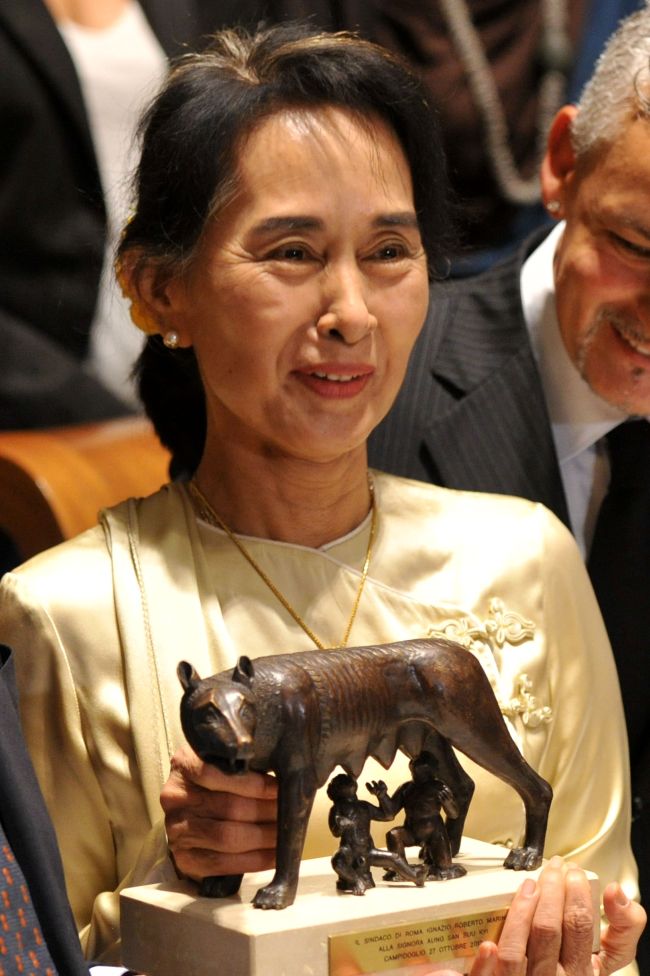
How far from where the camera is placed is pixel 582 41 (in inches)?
171

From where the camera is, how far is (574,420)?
2619 mm

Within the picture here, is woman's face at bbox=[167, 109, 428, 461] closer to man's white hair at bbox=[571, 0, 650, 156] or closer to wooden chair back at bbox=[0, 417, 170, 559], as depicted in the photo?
man's white hair at bbox=[571, 0, 650, 156]

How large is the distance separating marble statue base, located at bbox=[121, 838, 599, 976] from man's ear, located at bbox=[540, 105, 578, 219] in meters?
1.22

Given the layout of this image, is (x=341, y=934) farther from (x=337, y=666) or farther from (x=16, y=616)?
(x=16, y=616)

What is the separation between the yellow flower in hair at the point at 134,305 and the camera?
2066 millimetres

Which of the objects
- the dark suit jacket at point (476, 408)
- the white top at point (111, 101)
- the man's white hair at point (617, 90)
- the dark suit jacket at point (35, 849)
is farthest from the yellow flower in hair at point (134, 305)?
the white top at point (111, 101)

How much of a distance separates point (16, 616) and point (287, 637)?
0.99 feet

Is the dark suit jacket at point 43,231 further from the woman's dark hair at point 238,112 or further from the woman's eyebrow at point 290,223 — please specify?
the woman's eyebrow at point 290,223

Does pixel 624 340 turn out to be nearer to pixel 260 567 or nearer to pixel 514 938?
pixel 260 567

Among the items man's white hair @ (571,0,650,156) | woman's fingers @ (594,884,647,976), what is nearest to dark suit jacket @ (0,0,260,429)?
man's white hair @ (571,0,650,156)

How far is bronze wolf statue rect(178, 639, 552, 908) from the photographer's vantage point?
1.49 m

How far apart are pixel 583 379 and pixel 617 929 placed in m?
0.99

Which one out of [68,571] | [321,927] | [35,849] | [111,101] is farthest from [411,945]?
[111,101]

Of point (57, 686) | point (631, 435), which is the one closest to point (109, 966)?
point (57, 686)
